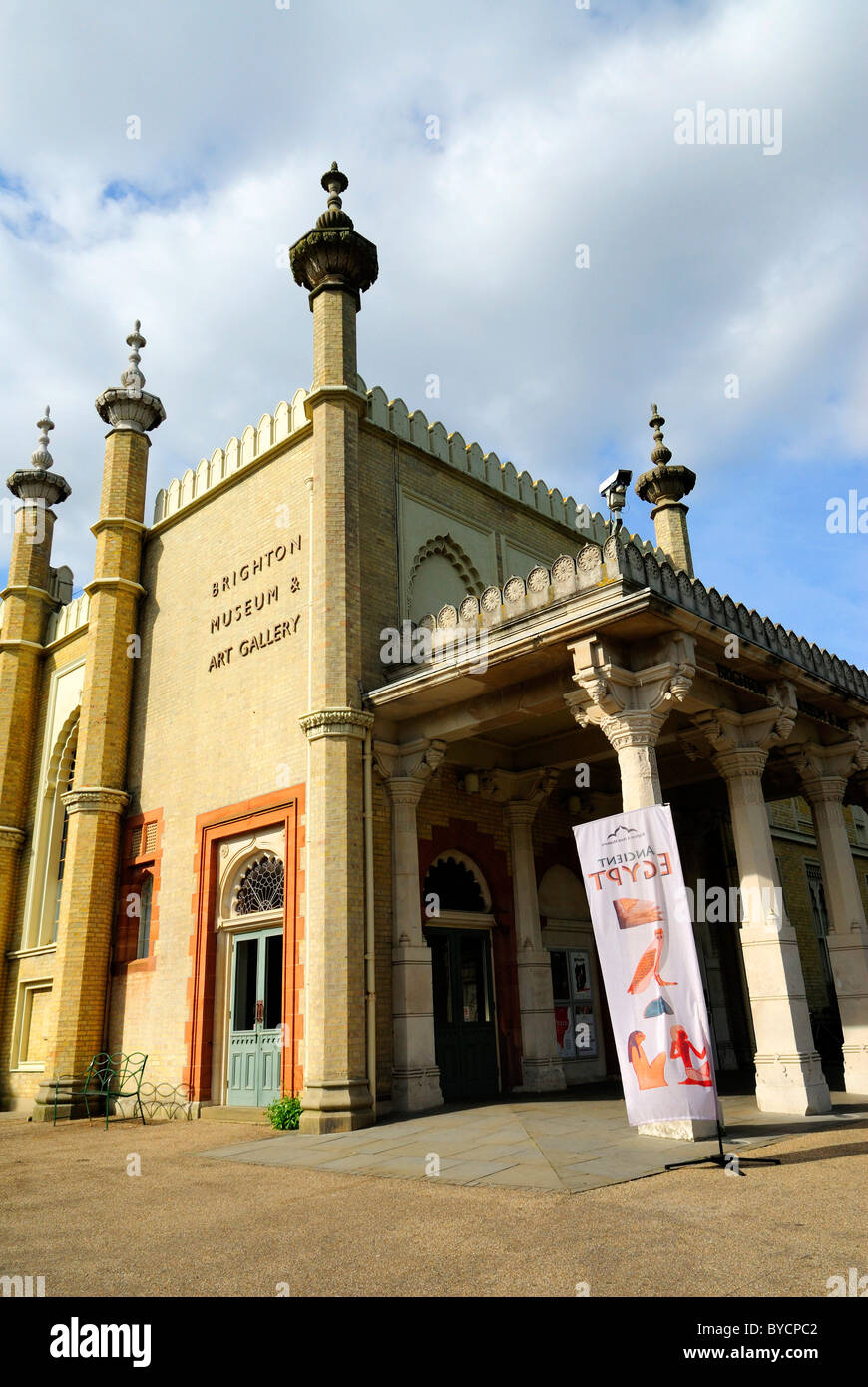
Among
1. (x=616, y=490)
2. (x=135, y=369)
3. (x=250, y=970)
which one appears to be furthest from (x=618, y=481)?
(x=135, y=369)

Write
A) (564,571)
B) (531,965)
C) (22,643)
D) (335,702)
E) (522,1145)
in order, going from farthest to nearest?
1. (22,643)
2. (531,965)
3. (335,702)
4. (564,571)
5. (522,1145)

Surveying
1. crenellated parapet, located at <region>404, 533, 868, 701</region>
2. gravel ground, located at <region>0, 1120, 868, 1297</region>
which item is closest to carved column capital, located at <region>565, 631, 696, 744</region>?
crenellated parapet, located at <region>404, 533, 868, 701</region>

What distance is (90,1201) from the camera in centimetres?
779

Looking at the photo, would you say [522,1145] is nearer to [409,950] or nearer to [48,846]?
[409,950]

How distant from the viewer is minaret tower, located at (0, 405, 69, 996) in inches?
791

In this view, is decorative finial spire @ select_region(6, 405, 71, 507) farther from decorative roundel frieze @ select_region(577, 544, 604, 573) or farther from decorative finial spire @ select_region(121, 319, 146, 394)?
decorative roundel frieze @ select_region(577, 544, 604, 573)

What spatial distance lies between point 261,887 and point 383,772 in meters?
2.70

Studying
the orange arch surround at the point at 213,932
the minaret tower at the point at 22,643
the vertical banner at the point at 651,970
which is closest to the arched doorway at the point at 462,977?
the orange arch surround at the point at 213,932

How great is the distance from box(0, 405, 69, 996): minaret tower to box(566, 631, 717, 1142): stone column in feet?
48.3

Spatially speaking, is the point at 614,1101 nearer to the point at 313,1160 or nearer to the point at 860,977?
the point at 860,977

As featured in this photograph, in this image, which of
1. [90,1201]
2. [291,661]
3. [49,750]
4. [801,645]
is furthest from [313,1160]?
[49,750]

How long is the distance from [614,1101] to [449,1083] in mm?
2561

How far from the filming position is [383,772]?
42.8ft

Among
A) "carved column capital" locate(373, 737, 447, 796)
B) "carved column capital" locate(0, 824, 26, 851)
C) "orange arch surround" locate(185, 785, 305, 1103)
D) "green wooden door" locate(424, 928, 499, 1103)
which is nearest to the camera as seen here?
"orange arch surround" locate(185, 785, 305, 1103)
